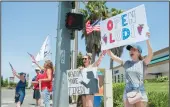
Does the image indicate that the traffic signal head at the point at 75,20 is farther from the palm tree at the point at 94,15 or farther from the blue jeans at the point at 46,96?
the palm tree at the point at 94,15

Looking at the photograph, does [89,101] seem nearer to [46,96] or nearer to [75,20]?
[46,96]

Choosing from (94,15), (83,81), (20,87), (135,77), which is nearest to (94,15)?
(94,15)

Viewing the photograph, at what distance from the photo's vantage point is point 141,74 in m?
6.66

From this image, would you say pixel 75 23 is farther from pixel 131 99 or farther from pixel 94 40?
pixel 94 40

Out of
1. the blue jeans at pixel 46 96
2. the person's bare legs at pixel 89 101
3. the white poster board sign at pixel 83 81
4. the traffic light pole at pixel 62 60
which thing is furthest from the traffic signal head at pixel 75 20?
the person's bare legs at pixel 89 101

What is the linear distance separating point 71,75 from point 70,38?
1583 mm

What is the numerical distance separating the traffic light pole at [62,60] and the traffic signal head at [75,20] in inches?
10.1

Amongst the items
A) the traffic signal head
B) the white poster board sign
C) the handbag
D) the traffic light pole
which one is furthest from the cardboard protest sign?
the traffic light pole

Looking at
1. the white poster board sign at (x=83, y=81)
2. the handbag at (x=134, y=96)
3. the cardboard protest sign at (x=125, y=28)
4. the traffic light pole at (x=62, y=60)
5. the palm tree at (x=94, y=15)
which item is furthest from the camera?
the palm tree at (x=94, y=15)

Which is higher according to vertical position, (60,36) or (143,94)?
(60,36)

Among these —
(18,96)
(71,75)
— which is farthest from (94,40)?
(71,75)

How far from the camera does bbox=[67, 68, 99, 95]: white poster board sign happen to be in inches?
334

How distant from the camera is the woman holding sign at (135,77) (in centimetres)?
652

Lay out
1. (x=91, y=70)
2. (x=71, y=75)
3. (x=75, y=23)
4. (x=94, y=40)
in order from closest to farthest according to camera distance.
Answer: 1. (x=91, y=70)
2. (x=71, y=75)
3. (x=75, y=23)
4. (x=94, y=40)
